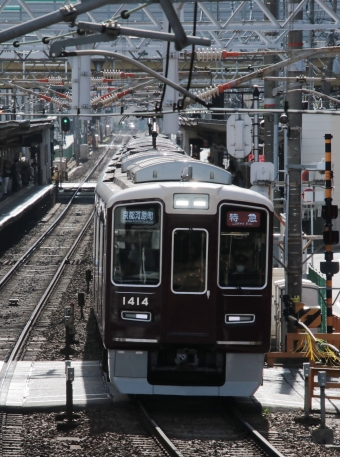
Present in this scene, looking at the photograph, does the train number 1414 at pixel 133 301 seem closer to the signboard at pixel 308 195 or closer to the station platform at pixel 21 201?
the signboard at pixel 308 195

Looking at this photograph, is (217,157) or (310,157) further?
(217,157)

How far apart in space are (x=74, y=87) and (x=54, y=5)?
1616 cm

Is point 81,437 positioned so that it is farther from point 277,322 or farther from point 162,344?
point 277,322

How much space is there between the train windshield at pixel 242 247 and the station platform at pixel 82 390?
1.34m

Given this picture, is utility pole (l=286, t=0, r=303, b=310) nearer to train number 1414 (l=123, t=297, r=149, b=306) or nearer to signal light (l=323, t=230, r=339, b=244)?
signal light (l=323, t=230, r=339, b=244)

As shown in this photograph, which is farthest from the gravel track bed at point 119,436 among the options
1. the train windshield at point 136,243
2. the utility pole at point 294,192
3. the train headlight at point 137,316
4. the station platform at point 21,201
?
the station platform at point 21,201

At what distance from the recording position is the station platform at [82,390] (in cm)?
845

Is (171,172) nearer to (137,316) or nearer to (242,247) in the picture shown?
(242,247)

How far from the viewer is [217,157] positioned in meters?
38.9

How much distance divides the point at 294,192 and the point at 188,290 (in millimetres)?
3336

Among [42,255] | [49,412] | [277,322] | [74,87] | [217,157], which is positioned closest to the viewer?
[49,412]

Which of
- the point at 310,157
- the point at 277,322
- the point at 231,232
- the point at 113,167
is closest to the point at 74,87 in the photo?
the point at 113,167

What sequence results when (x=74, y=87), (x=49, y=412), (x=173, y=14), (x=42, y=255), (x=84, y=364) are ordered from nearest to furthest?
(x=173, y=14), (x=49, y=412), (x=84, y=364), (x=74, y=87), (x=42, y=255)

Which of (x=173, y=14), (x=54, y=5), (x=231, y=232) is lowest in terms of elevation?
(x=231, y=232)
